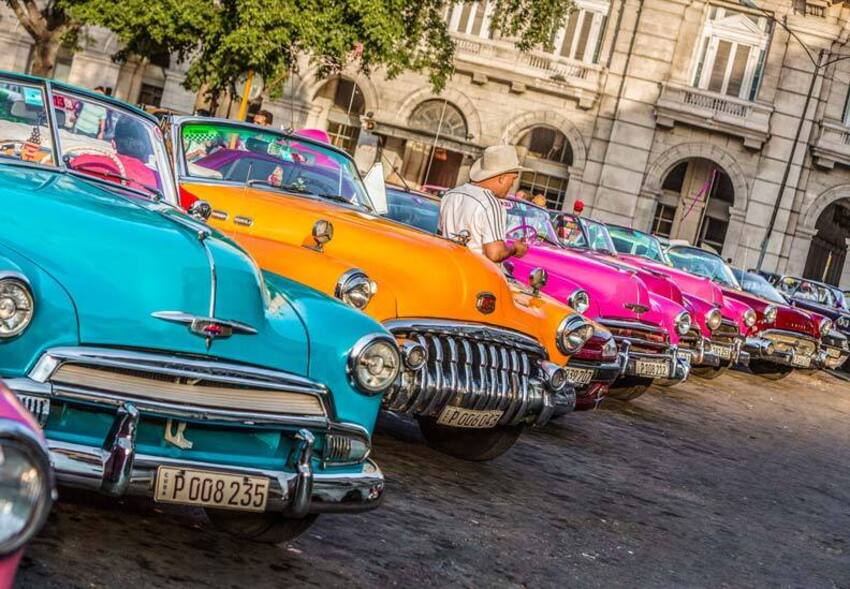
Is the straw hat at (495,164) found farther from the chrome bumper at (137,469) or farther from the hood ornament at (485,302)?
the chrome bumper at (137,469)

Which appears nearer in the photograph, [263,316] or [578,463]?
[263,316]

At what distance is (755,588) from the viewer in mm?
6898

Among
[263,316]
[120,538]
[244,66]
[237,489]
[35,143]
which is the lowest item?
[120,538]

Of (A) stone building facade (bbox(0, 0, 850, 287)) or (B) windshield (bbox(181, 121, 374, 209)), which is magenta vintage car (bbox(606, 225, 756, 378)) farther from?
(A) stone building facade (bbox(0, 0, 850, 287))

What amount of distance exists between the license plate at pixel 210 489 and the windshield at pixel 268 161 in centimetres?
416

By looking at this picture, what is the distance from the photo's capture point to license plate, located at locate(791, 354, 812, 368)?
67.4ft

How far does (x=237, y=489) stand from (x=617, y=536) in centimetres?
320

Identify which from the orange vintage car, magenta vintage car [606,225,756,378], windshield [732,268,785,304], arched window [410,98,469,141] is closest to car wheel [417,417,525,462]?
the orange vintage car

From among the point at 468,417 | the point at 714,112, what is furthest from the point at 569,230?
the point at 714,112

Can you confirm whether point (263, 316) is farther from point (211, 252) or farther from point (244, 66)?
point (244, 66)

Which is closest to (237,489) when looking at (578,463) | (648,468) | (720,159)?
(578,463)

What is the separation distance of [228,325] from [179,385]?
0.34m

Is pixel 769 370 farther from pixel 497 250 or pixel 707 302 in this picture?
pixel 497 250

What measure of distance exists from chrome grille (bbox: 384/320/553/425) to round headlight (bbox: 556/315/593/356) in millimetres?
1103
